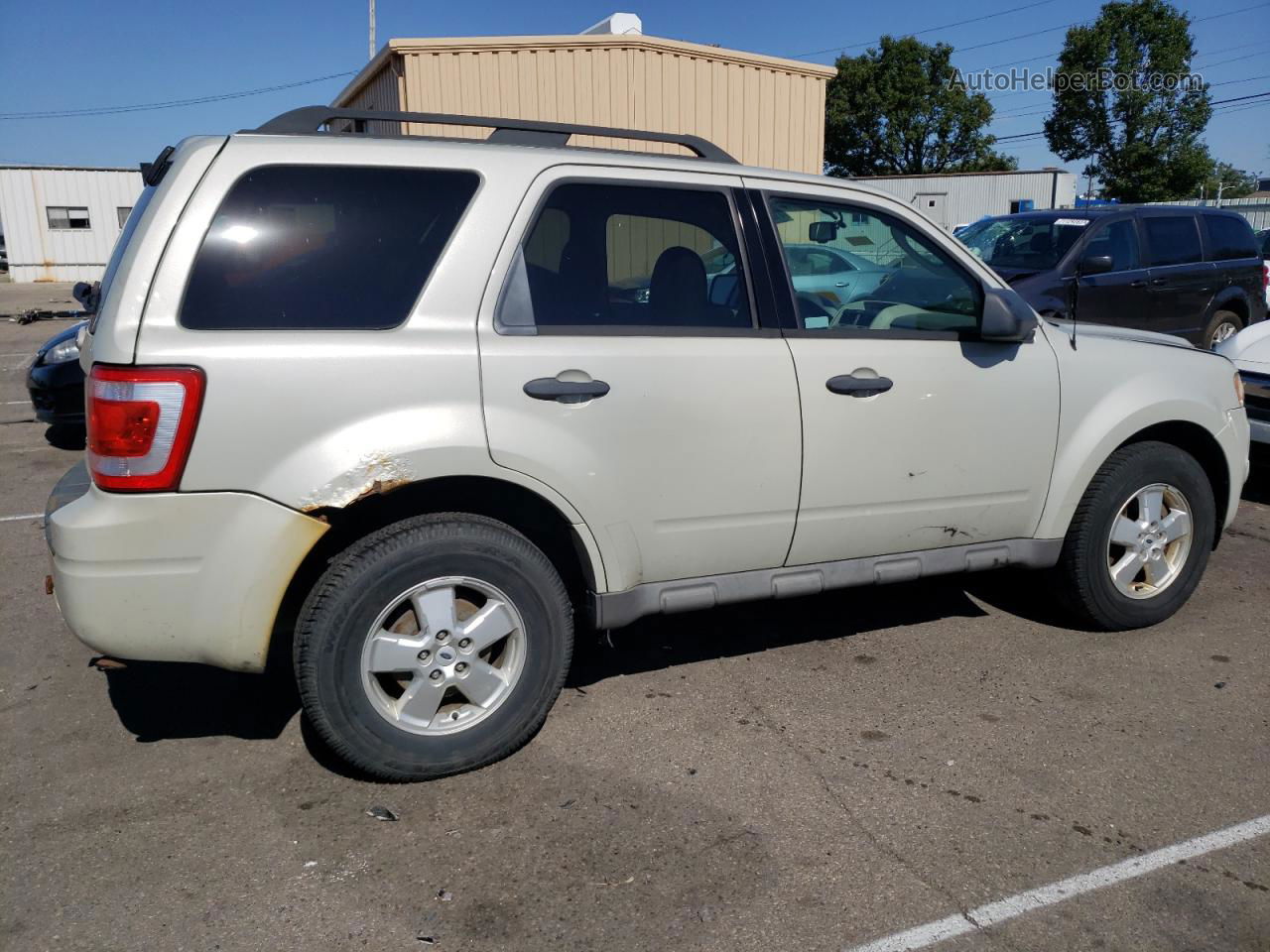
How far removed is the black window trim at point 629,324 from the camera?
3188 millimetres

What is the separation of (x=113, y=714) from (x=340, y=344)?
1.77 m

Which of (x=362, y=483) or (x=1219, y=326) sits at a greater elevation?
(x=1219, y=326)

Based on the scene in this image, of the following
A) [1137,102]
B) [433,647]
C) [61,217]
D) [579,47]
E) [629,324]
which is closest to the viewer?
[433,647]

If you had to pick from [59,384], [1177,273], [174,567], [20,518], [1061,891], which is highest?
[1177,273]

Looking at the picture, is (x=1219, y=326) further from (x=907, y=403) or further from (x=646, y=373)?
(x=646, y=373)

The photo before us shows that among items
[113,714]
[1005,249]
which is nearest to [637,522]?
[113,714]

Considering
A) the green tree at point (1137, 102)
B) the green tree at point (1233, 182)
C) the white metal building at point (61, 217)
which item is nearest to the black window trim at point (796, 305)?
the white metal building at point (61, 217)

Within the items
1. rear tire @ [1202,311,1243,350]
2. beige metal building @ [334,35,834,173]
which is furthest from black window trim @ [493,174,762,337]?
beige metal building @ [334,35,834,173]

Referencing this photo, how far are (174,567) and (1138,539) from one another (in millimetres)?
3741

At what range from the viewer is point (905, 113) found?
58.2m

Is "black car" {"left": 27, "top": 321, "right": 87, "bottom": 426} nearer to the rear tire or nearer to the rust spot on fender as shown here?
the rust spot on fender

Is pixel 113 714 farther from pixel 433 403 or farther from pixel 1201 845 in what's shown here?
pixel 1201 845

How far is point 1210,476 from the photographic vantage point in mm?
4625

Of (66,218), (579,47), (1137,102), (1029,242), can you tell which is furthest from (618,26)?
(1137,102)
